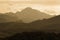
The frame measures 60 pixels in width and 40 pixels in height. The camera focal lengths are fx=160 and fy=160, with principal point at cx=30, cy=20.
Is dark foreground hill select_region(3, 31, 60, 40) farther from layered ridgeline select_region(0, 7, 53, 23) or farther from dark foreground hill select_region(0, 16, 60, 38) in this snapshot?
layered ridgeline select_region(0, 7, 53, 23)

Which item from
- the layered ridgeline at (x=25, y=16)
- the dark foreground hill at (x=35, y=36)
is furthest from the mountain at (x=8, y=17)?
the dark foreground hill at (x=35, y=36)

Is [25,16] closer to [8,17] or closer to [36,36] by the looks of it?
[8,17]

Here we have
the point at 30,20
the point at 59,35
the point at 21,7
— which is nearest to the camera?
the point at 59,35

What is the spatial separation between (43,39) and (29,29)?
0.25 feet

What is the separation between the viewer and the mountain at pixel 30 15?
2.54 ft

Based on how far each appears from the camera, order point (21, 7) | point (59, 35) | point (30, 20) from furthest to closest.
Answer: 1. point (21, 7)
2. point (30, 20)
3. point (59, 35)

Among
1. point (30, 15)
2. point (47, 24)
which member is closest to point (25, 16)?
point (30, 15)

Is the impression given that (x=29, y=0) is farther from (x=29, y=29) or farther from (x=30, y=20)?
(x=29, y=29)

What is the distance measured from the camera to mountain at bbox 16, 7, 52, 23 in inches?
30.5

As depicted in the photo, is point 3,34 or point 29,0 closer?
point 3,34

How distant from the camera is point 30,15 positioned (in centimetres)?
80

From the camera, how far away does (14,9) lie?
86cm

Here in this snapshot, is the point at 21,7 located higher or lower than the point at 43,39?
higher

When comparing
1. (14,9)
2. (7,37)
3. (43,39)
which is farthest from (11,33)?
(14,9)
